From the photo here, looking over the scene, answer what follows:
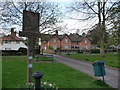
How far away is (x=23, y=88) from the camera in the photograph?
3.78m

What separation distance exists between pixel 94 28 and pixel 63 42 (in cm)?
3193

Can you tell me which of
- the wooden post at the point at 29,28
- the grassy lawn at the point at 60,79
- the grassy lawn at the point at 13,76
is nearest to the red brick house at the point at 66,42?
the grassy lawn at the point at 13,76

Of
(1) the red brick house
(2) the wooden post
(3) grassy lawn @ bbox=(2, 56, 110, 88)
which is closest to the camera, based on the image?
(2) the wooden post

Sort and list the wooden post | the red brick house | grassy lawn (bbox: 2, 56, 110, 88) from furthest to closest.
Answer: the red brick house
grassy lawn (bbox: 2, 56, 110, 88)
the wooden post

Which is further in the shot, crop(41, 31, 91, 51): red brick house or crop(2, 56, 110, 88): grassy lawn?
crop(41, 31, 91, 51): red brick house

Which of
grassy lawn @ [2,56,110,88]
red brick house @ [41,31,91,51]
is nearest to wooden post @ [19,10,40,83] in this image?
grassy lawn @ [2,56,110,88]

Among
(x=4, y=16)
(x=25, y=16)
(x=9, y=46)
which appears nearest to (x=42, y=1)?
(x=4, y=16)

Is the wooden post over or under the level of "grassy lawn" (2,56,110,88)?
over

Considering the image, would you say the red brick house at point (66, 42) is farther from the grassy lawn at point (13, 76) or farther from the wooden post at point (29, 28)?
the wooden post at point (29, 28)

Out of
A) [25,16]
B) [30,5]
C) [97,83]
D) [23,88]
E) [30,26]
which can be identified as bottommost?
[97,83]

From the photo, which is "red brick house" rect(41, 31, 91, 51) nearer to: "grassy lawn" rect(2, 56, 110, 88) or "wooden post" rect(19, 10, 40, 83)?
"grassy lawn" rect(2, 56, 110, 88)

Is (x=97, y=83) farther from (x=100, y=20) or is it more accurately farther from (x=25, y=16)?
(x=100, y=20)

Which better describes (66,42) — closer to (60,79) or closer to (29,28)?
(60,79)

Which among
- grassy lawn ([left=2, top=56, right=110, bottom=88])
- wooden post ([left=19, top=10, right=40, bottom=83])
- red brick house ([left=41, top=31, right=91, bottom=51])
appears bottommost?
grassy lawn ([left=2, top=56, right=110, bottom=88])
